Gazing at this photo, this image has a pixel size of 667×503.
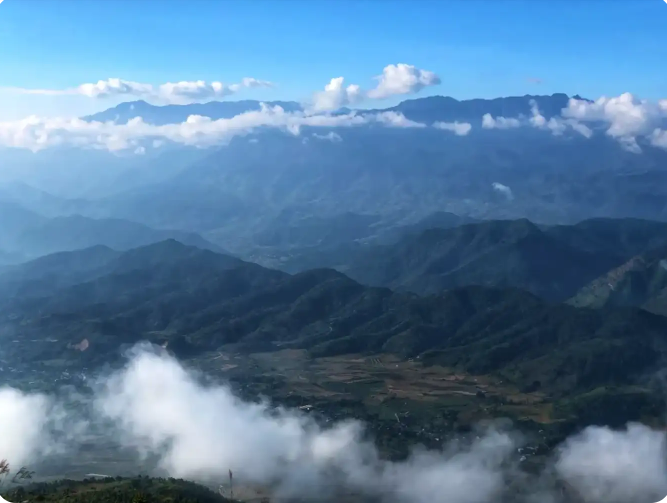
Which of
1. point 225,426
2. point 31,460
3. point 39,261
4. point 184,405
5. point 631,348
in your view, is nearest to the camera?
point 31,460

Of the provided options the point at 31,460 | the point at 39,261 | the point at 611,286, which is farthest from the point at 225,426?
the point at 39,261

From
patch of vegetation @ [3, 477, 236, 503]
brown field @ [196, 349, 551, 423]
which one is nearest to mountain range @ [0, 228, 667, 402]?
brown field @ [196, 349, 551, 423]

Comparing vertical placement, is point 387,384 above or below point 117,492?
below

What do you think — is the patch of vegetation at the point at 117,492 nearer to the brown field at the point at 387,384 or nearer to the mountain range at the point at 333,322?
the brown field at the point at 387,384

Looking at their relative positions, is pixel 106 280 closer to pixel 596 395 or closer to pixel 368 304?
pixel 368 304

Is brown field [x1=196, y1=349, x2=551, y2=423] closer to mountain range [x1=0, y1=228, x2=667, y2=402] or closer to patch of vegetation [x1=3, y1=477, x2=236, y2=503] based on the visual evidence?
mountain range [x1=0, y1=228, x2=667, y2=402]

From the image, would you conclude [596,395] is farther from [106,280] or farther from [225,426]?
[106,280]

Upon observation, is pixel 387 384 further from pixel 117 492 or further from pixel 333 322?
pixel 117 492

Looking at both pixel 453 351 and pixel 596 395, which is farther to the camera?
pixel 453 351

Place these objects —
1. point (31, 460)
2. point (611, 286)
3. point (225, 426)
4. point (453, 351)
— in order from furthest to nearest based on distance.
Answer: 1. point (611, 286)
2. point (453, 351)
3. point (225, 426)
4. point (31, 460)

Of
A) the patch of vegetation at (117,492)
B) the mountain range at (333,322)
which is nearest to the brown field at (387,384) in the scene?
the mountain range at (333,322)

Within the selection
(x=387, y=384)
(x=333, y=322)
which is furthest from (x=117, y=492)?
(x=333, y=322)
